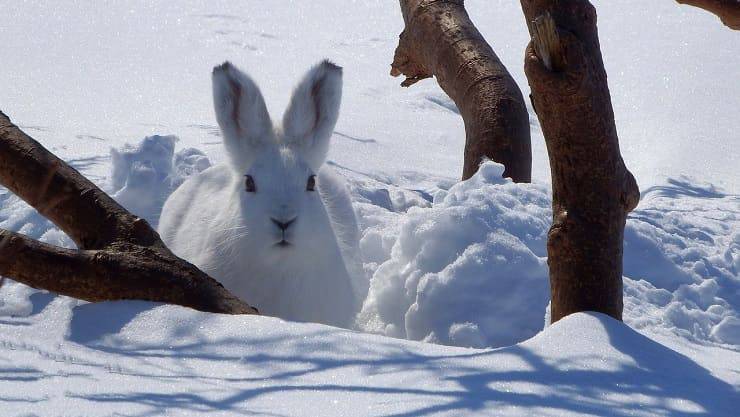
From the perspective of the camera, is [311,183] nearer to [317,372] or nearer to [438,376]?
[317,372]

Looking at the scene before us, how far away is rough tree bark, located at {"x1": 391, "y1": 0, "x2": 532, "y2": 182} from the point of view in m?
5.34

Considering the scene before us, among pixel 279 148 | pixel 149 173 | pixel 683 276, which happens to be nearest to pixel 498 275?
pixel 279 148

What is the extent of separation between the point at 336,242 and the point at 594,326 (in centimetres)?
191

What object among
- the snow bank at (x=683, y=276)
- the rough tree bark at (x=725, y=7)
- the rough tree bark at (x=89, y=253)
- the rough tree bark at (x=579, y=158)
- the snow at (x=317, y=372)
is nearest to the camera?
the snow at (x=317, y=372)

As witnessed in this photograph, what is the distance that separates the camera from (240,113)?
4.62 m

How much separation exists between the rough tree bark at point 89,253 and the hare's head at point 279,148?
0.78 metres

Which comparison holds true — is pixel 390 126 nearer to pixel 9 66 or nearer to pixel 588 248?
pixel 9 66

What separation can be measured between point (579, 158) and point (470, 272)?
1352 millimetres

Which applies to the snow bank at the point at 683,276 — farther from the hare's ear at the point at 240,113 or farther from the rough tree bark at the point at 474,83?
the hare's ear at the point at 240,113

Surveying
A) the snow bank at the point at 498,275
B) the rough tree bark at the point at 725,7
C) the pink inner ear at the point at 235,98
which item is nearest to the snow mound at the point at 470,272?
the snow bank at the point at 498,275

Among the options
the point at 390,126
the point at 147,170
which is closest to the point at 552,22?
the point at 147,170

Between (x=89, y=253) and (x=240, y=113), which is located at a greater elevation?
(x=240, y=113)

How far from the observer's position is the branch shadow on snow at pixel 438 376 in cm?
228

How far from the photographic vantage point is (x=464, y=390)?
2.34 m
